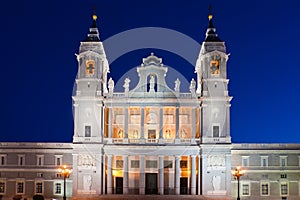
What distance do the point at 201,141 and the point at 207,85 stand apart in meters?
7.33

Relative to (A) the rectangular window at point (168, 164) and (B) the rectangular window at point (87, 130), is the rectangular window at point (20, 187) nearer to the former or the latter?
(B) the rectangular window at point (87, 130)

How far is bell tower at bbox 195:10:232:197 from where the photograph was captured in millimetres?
69688

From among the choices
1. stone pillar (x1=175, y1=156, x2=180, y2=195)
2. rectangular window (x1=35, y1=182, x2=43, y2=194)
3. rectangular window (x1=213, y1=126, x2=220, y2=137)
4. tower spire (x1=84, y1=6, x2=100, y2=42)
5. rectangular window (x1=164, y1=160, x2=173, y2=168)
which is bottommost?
rectangular window (x1=35, y1=182, x2=43, y2=194)

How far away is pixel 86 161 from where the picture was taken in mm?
70250

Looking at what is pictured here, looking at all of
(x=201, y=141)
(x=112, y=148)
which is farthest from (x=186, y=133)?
(x=112, y=148)

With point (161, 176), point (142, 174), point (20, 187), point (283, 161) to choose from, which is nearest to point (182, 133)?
point (161, 176)

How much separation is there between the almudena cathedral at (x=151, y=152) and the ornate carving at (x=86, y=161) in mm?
127

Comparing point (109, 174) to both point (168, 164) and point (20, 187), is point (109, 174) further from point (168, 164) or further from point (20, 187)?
point (20, 187)

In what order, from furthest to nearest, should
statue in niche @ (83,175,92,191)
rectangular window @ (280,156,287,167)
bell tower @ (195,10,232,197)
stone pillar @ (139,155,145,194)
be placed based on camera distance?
1. rectangular window @ (280,156,287,167)
2. stone pillar @ (139,155,145,194)
3. bell tower @ (195,10,232,197)
4. statue in niche @ (83,175,92,191)

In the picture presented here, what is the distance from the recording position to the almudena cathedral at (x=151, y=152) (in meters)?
70.1

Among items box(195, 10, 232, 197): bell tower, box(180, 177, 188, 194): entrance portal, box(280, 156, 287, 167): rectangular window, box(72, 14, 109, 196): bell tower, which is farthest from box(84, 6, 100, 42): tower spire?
box(280, 156, 287, 167): rectangular window

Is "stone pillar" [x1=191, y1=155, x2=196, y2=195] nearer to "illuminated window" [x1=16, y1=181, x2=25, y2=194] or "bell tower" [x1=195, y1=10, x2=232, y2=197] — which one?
"bell tower" [x1=195, y1=10, x2=232, y2=197]

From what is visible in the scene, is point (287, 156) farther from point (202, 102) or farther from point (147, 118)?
point (147, 118)

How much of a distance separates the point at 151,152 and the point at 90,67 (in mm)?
13762
